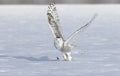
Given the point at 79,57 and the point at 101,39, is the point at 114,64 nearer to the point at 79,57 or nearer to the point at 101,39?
the point at 79,57

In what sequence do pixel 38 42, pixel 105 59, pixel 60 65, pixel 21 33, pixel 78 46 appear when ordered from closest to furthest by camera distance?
pixel 60 65, pixel 105 59, pixel 78 46, pixel 38 42, pixel 21 33

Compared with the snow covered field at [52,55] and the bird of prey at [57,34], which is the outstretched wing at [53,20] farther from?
the snow covered field at [52,55]

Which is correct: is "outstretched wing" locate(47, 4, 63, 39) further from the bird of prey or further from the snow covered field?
the snow covered field

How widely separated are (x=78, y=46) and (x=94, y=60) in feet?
7.05

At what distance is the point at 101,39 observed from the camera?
1252 cm

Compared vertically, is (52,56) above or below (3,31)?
above

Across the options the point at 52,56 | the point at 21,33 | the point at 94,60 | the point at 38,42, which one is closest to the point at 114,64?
the point at 94,60

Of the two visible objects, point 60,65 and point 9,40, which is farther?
point 9,40

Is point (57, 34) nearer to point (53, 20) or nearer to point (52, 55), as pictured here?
point (53, 20)

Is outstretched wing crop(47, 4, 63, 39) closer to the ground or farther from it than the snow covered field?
farther from it

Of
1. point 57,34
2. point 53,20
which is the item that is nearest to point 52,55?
point 57,34

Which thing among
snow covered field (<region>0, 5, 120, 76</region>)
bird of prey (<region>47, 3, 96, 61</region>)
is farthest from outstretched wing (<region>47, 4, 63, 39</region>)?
snow covered field (<region>0, 5, 120, 76</region>)

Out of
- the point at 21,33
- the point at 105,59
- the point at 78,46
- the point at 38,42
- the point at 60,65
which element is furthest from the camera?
the point at 21,33

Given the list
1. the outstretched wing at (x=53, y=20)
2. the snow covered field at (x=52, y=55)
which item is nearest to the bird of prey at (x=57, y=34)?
the outstretched wing at (x=53, y=20)
